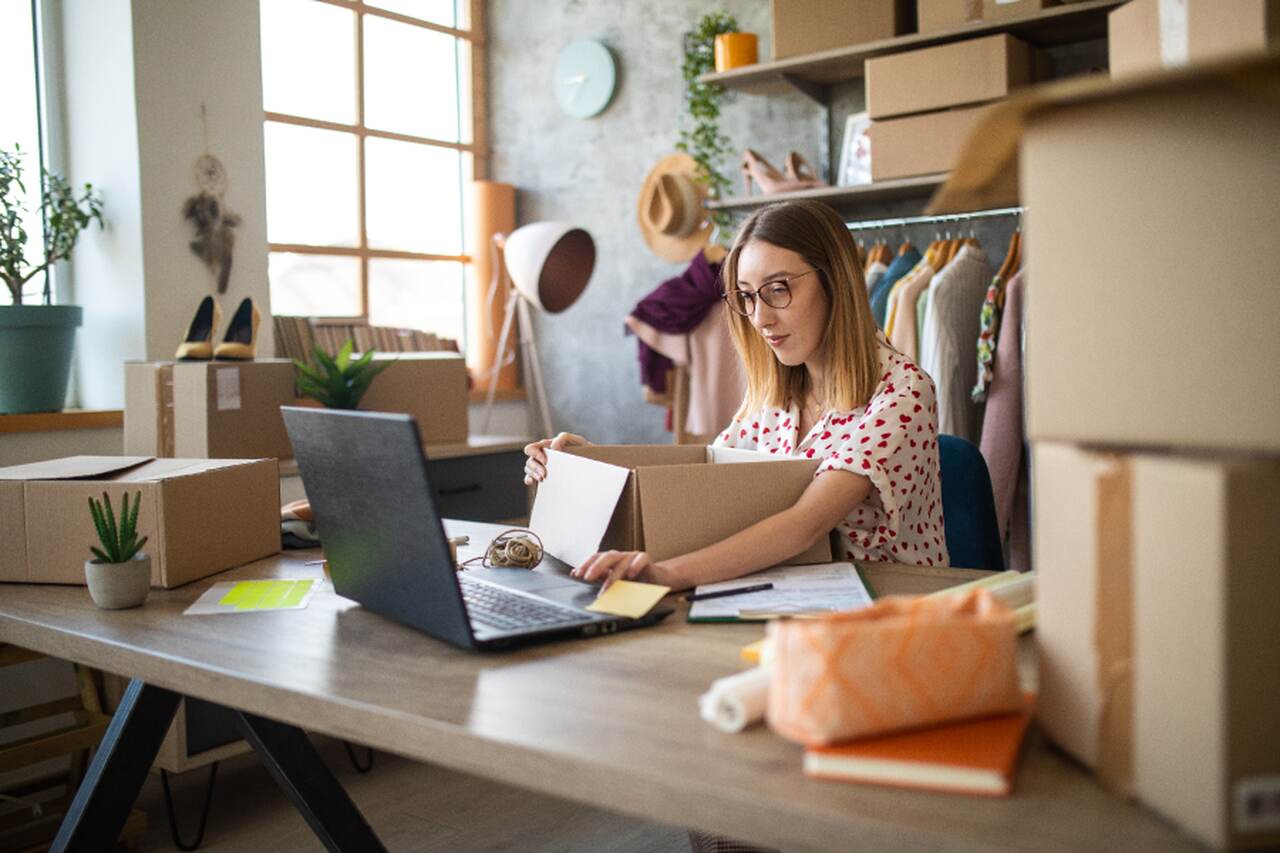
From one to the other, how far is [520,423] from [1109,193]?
14.4 ft

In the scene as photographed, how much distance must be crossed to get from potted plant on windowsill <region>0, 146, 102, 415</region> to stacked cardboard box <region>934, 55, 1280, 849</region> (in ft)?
9.85

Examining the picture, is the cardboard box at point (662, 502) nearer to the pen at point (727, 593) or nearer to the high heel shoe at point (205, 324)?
the pen at point (727, 593)

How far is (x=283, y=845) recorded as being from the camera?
2.37m

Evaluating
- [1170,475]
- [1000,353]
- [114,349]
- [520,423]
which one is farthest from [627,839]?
[520,423]

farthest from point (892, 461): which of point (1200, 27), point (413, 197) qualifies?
point (413, 197)

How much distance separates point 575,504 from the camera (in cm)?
155

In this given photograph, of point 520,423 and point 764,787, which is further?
point 520,423

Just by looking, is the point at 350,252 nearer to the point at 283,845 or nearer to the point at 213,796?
the point at 213,796

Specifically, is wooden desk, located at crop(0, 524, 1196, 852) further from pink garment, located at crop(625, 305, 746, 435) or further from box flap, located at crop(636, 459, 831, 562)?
pink garment, located at crop(625, 305, 746, 435)

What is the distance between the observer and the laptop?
1.09 meters

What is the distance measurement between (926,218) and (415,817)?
2.38 meters

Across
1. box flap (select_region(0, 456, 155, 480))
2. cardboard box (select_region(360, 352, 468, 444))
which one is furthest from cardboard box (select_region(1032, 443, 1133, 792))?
cardboard box (select_region(360, 352, 468, 444))

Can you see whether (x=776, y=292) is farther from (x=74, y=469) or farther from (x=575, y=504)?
(x=74, y=469)

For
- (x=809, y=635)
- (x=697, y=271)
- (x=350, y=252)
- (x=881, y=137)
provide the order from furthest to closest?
(x=350, y=252)
(x=697, y=271)
(x=881, y=137)
(x=809, y=635)
